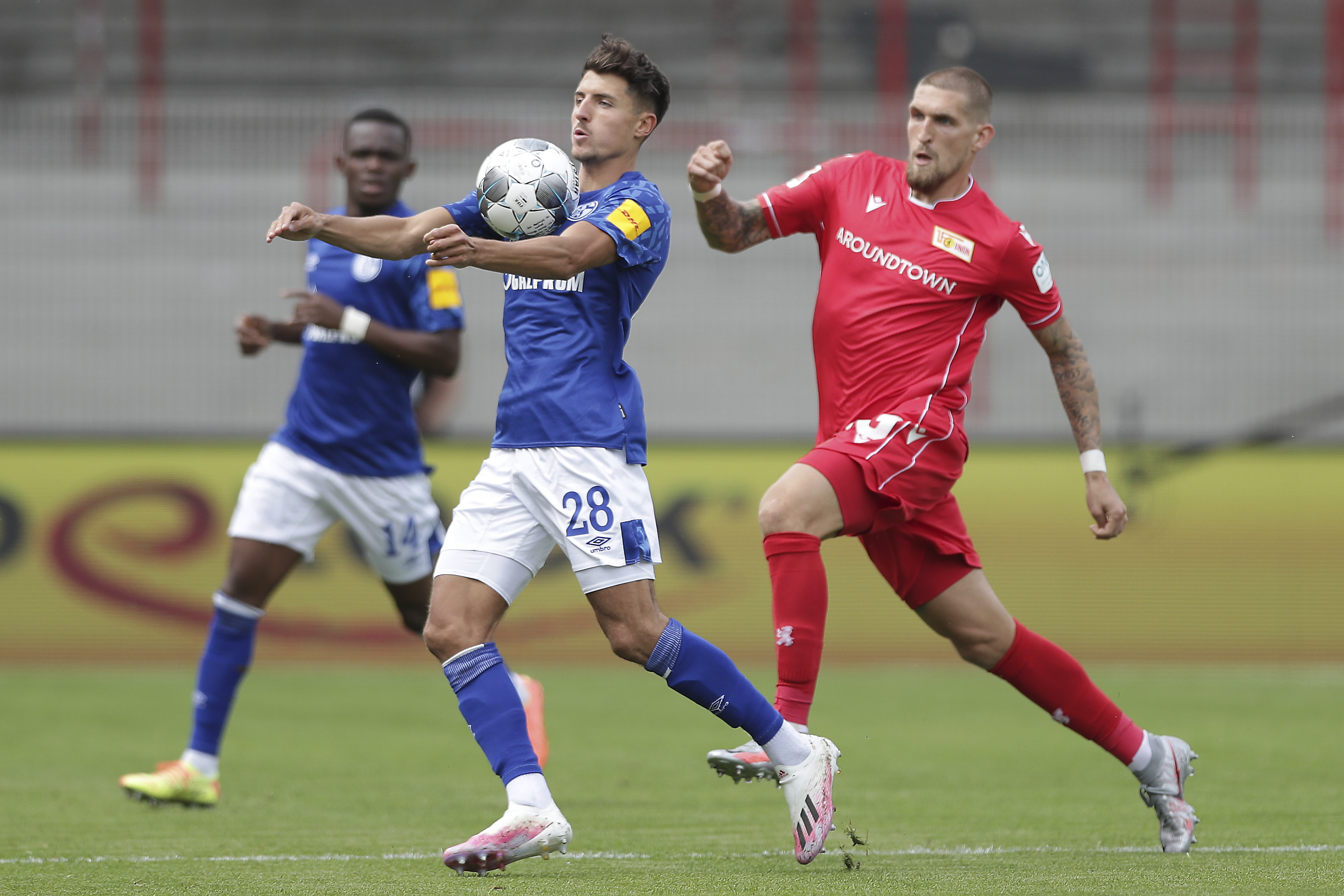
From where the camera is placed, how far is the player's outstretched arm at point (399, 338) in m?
5.74

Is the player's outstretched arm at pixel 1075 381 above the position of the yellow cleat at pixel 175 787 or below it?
above

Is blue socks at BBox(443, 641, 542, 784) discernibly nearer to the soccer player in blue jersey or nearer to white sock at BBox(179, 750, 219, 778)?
the soccer player in blue jersey

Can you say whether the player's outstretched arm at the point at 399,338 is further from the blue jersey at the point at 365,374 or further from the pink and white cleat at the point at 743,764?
the pink and white cleat at the point at 743,764

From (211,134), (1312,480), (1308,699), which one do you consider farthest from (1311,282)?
(211,134)

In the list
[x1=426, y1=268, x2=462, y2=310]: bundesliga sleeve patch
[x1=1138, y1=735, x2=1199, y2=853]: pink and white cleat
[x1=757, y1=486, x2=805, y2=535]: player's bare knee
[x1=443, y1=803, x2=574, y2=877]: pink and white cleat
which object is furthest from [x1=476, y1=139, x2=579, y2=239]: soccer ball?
[x1=1138, y1=735, x2=1199, y2=853]: pink and white cleat

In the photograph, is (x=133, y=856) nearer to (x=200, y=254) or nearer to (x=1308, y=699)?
(x=1308, y=699)

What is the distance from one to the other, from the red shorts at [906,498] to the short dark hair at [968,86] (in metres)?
0.93

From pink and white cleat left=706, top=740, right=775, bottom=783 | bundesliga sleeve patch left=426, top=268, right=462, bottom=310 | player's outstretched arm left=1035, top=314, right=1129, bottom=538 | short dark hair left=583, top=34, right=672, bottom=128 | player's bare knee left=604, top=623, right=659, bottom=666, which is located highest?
short dark hair left=583, top=34, right=672, bottom=128

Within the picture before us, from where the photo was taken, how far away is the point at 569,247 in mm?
4039

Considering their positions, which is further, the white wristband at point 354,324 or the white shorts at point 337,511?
the white shorts at point 337,511

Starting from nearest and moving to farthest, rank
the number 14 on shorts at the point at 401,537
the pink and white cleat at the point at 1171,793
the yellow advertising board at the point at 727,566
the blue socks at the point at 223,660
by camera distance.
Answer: the pink and white cleat at the point at 1171,793 < the blue socks at the point at 223,660 < the number 14 on shorts at the point at 401,537 < the yellow advertising board at the point at 727,566

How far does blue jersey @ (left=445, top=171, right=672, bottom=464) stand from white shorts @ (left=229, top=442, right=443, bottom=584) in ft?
6.22

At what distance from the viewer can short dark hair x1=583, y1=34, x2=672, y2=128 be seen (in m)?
4.35

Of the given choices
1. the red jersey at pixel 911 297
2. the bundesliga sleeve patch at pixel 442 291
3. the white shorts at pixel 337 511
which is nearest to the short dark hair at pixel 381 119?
the bundesliga sleeve patch at pixel 442 291
